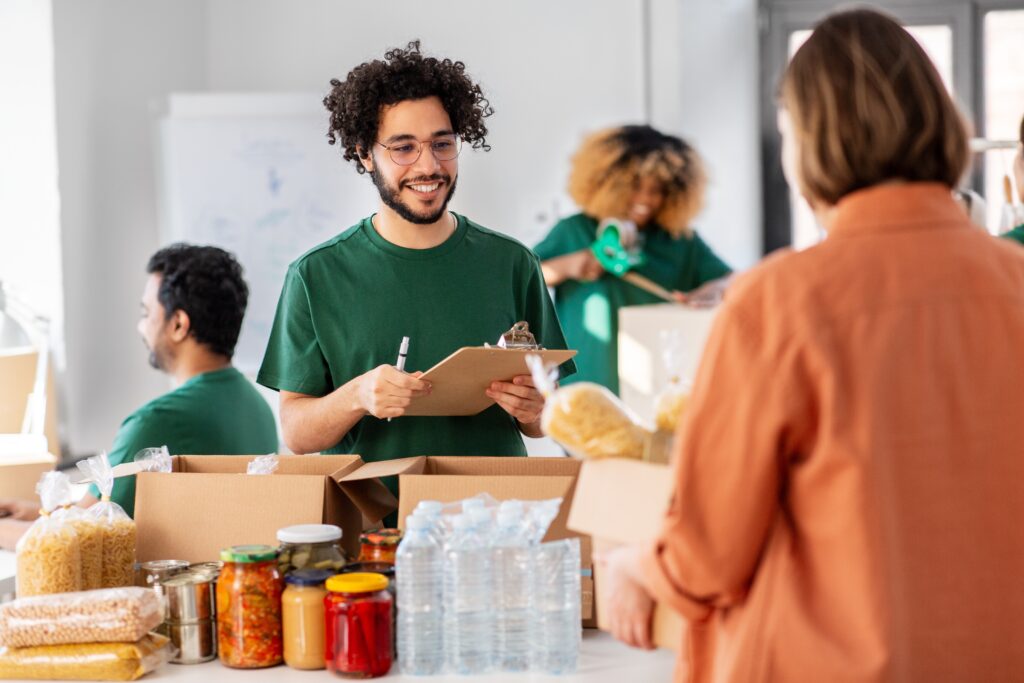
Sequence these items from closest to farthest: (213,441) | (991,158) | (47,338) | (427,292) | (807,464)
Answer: (807,464), (427,292), (213,441), (47,338), (991,158)

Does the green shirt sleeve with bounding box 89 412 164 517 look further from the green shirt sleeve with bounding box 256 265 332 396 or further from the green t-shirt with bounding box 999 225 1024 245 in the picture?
the green t-shirt with bounding box 999 225 1024 245

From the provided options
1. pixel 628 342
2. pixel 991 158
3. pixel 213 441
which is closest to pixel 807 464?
pixel 213 441

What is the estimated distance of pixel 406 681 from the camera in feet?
4.78

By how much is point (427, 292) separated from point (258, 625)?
2.61 feet

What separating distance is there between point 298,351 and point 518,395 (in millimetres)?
447

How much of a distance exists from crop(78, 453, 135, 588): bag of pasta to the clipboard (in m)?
0.49

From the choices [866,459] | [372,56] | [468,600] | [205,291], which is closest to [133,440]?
[205,291]

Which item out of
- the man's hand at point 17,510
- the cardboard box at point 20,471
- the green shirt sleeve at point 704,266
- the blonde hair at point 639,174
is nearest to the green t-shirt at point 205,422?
the man's hand at point 17,510

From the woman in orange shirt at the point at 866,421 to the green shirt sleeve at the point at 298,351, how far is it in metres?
1.11

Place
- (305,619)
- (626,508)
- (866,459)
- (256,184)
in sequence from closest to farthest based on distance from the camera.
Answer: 1. (866,459)
2. (626,508)
3. (305,619)
4. (256,184)

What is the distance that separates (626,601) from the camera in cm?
128

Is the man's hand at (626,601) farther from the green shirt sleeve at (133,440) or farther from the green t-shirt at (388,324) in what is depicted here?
the green shirt sleeve at (133,440)

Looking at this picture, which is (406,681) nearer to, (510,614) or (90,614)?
(510,614)

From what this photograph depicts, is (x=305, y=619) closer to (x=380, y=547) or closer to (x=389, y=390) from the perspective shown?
(x=380, y=547)
